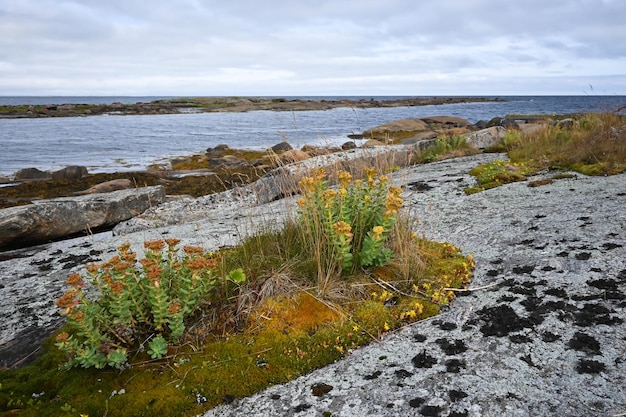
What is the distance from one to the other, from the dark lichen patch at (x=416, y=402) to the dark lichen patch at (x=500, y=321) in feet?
3.14

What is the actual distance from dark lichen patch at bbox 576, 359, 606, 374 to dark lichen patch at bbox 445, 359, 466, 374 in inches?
29.0

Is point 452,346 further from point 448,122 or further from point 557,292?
point 448,122

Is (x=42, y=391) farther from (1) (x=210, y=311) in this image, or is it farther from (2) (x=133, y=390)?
(1) (x=210, y=311)

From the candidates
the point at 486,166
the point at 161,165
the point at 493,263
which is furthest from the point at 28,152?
the point at 493,263

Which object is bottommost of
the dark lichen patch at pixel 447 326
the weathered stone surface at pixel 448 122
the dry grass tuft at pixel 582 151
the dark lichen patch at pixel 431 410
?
the dark lichen patch at pixel 431 410

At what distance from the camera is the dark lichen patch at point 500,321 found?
11.5 feet

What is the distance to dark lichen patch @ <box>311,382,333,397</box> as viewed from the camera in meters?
3.08

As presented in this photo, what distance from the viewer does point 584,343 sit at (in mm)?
3166

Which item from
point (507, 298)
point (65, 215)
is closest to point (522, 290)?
point (507, 298)

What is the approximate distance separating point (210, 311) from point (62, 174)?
20646mm

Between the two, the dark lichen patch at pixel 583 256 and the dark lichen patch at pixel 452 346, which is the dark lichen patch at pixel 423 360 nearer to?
the dark lichen patch at pixel 452 346

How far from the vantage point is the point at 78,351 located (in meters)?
3.12

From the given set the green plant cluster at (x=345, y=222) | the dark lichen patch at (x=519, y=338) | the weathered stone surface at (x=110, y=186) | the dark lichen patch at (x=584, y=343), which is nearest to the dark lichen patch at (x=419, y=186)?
the green plant cluster at (x=345, y=222)

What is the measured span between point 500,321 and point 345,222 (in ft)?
5.26
